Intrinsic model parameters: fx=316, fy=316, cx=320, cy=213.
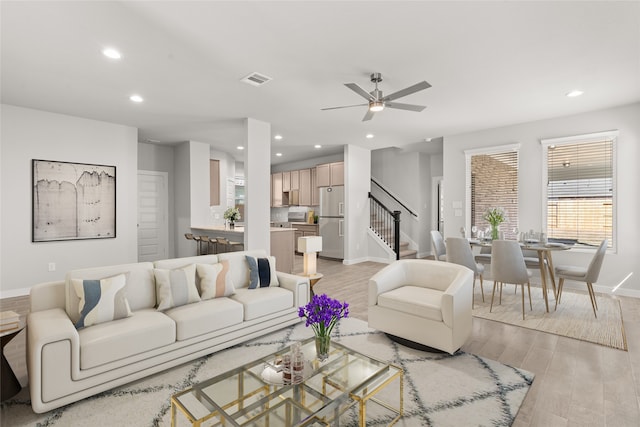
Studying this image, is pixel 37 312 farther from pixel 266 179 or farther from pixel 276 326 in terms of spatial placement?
pixel 266 179

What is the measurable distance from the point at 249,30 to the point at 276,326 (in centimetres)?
278

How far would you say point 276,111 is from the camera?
4.86m

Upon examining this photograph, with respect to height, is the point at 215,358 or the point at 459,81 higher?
the point at 459,81

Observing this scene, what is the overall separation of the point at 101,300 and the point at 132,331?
0.37 metres

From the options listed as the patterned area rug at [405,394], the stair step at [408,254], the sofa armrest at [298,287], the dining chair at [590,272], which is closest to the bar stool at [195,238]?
the sofa armrest at [298,287]

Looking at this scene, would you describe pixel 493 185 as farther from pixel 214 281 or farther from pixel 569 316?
pixel 214 281

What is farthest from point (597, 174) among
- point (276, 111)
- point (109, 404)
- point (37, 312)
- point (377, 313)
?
point (37, 312)

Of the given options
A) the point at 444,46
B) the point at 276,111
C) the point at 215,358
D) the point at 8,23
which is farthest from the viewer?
the point at 276,111

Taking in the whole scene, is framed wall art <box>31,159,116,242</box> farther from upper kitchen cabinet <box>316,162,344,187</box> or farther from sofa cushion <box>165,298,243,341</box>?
upper kitchen cabinet <box>316,162,344,187</box>

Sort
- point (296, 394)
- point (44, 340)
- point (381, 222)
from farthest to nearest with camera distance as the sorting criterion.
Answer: point (381, 222) → point (44, 340) → point (296, 394)

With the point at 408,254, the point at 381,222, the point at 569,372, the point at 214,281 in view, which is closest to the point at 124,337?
the point at 214,281

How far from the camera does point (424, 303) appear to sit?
2.87m

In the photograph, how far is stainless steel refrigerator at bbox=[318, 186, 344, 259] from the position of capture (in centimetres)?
795

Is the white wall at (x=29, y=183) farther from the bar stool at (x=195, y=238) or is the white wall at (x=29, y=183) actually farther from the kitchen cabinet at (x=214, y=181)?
the kitchen cabinet at (x=214, y=181)
